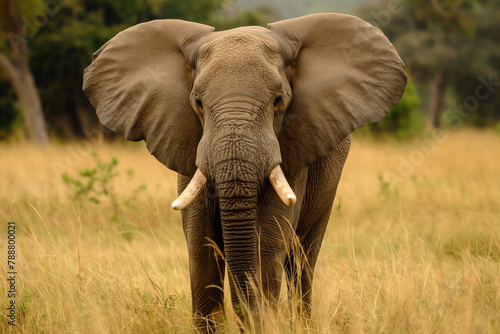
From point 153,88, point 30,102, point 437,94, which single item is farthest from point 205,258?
point 437,94

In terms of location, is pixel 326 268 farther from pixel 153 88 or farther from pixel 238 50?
pixel 238 50

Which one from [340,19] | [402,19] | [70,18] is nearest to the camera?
[340,19]

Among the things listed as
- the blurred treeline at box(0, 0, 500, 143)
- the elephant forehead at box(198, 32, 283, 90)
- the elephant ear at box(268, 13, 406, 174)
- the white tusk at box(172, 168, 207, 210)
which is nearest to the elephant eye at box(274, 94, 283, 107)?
the elephant forehead at box(198, 32, 283, 90)

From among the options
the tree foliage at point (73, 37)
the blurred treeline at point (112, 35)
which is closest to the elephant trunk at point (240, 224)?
the blurred treeline at point (112, 35)

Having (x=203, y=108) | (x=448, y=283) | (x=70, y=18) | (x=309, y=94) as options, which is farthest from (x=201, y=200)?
(x=70, y=18)

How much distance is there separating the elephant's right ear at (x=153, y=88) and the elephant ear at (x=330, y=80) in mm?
500

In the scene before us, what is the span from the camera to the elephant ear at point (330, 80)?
3670 mm

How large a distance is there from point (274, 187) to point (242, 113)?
38 centimetres

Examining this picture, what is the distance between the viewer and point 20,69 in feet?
55.5

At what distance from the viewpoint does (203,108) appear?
336 centimetres

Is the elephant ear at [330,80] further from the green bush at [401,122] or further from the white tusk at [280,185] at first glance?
the green bush at [401,122]

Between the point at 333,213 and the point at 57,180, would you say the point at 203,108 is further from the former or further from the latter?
Answer: the point at 57,180

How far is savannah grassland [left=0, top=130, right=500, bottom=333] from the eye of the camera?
12.3 feet

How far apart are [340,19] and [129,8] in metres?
18.7
